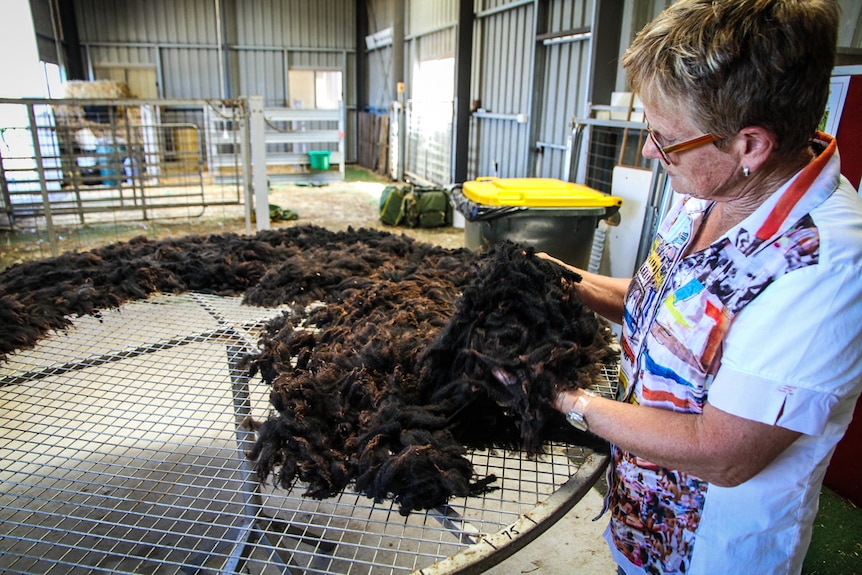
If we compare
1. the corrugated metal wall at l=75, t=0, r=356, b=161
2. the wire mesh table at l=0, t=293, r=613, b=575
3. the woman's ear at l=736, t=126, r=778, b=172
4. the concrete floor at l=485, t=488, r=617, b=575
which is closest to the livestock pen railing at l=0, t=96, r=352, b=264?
the corrugated metal wall at l=75, t=0, r=356, b=161

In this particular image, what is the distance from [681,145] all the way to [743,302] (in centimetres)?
24

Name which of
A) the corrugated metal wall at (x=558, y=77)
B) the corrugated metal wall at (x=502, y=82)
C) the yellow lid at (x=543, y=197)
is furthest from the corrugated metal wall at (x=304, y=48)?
the yellow lid at (x=543, y=197)

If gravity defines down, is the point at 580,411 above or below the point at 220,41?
below

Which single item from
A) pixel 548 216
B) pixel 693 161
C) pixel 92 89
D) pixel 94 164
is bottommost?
pixel 94 164

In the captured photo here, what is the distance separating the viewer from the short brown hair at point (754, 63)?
2.27ft

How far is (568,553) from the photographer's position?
2135 millimetres

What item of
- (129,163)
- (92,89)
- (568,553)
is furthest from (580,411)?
(92,89)

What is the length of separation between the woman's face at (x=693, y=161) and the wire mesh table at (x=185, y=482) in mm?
561

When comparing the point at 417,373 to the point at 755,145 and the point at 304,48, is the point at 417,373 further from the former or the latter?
the point at 304,48

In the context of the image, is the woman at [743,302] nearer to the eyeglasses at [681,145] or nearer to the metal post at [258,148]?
the eyeglasses at [681,145]

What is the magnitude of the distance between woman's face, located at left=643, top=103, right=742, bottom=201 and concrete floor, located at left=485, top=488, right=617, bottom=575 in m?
1.51

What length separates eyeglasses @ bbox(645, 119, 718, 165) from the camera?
30.9 inches

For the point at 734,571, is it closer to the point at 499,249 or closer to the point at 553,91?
the point at 499,249

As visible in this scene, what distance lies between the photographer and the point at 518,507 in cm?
102
